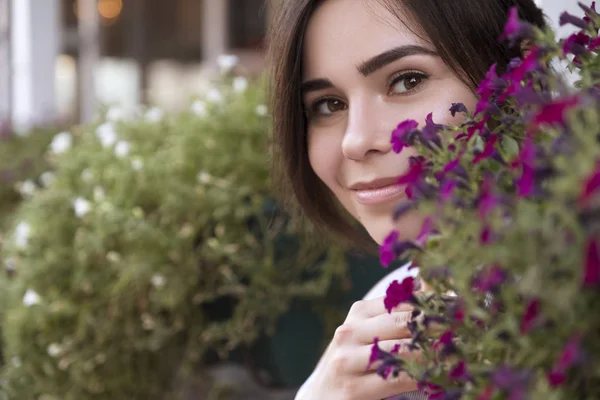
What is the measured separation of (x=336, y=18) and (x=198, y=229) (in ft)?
3.00

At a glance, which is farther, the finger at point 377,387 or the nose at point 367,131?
the nose at point 367,131

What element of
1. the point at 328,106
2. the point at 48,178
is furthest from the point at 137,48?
the point at 328,106

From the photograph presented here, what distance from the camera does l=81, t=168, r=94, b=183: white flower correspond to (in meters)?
2.30

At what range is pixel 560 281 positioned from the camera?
0.46 metres

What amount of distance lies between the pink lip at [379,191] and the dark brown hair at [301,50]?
0.72ft

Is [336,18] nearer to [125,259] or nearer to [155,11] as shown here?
[125,259]

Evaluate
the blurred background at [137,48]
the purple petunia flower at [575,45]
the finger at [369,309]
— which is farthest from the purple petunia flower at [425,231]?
the blurred background at [137,48]

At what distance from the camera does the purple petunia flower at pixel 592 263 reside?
0.43 m

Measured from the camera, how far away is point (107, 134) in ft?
8.14

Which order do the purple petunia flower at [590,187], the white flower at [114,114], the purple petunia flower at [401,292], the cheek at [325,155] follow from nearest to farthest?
the purple petunia flower at [590,187] → the purple petunia flower at [401,292] → the cheek at [325,155] → the white flower at [114,114]

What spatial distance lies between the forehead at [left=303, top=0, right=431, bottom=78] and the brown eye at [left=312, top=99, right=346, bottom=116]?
0.08 metres

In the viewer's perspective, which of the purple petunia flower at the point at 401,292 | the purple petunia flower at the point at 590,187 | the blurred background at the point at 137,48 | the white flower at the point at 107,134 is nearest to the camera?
the purple petunia flower at the point at 590,187

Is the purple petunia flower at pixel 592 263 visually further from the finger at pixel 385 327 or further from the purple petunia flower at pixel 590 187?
the finger at pixel 385 327

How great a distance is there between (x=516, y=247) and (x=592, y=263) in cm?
6
